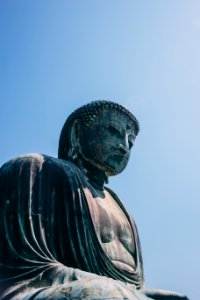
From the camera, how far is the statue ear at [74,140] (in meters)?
7.18

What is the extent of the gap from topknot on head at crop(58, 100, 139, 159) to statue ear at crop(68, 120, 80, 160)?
0.05 meters

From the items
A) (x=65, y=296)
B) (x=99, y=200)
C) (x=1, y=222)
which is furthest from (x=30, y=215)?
(x=65, y=296)

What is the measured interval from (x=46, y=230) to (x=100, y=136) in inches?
52.1

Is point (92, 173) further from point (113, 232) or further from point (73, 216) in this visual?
point (73, 216)

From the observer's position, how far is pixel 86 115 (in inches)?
287

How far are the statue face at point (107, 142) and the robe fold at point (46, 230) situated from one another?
357 mm

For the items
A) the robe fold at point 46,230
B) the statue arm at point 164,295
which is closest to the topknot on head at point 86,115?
the robe fold at point 46,230

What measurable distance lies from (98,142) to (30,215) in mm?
1265

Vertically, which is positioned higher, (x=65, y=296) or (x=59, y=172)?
(x=59, y=172)

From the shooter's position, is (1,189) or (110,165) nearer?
(1,189)

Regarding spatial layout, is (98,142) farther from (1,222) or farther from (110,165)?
(1,222)

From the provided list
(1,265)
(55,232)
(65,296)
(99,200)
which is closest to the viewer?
(65,296)

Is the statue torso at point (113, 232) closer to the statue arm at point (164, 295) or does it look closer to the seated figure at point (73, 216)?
the seated figure at point (73, 216)

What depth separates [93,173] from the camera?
717 cm
